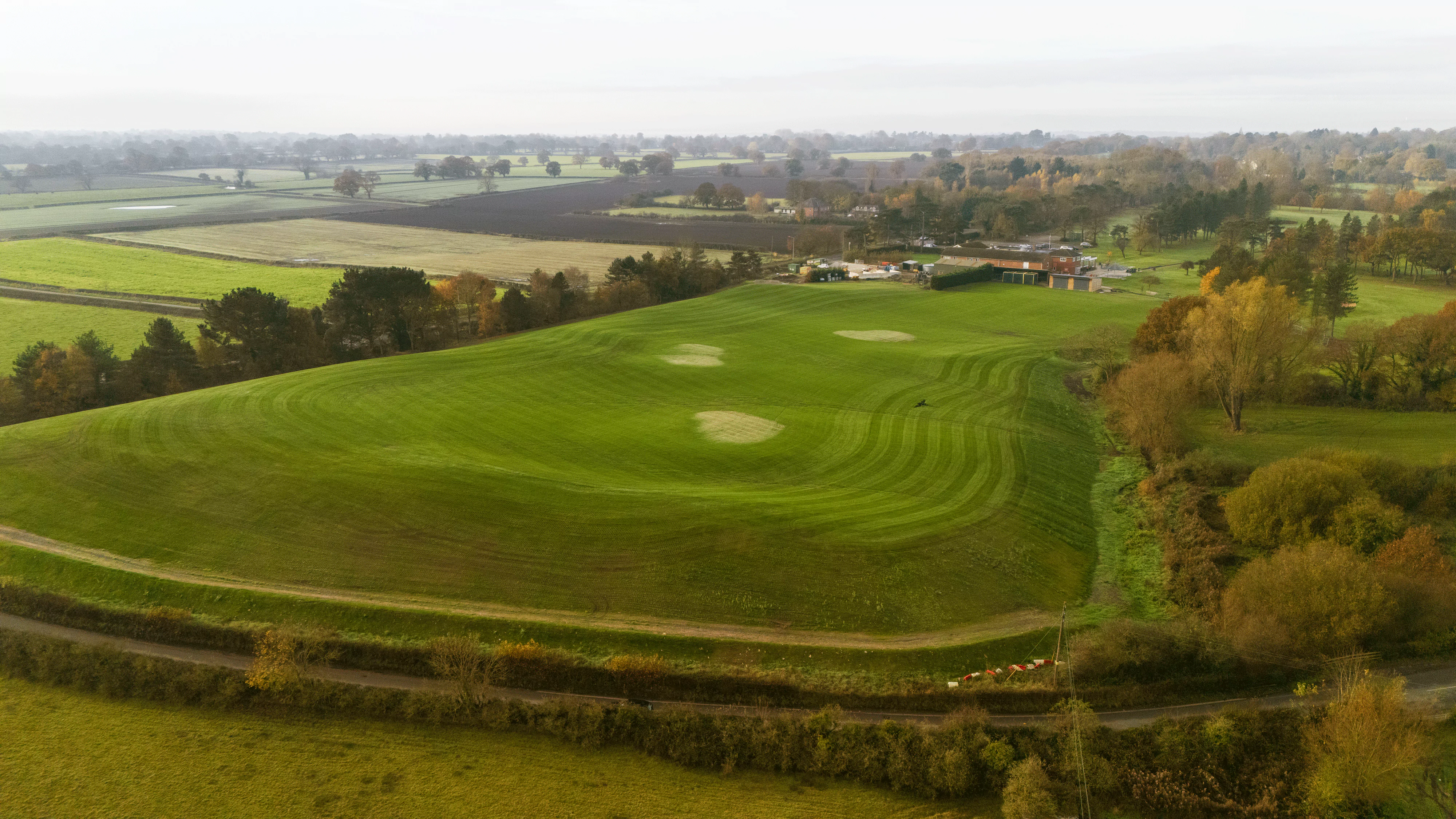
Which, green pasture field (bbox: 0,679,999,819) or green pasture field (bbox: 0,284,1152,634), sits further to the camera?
green pasture field (bbox: 0,284,1152,634)

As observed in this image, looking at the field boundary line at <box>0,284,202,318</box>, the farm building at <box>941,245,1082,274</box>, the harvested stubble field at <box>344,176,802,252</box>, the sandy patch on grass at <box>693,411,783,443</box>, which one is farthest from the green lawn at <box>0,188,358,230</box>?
the sandy patch on grass at <box>693,411,783,443</box>

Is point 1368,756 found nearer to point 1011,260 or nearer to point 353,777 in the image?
point 353,777

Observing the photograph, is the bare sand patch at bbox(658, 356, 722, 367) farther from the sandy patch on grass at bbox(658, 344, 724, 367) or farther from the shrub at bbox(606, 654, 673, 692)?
the shrub at bbox(606, 654, 673, 692)

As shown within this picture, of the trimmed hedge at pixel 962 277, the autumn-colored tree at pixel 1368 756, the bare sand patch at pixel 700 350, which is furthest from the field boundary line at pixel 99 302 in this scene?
the autumn-colored tree at pixel 1368 756

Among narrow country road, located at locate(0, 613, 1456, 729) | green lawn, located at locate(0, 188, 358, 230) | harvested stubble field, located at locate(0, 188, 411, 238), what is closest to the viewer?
narrow country road, located at locate(0, 613, 1456, 729)

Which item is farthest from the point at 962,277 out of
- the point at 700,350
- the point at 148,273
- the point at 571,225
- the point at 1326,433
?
the point at 148,273

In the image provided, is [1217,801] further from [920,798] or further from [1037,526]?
[1037,526]

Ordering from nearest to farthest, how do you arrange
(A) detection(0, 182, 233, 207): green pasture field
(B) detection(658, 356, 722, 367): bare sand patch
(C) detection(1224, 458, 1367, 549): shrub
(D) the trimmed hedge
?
1. (C) detection(1224, 458, 1367, 549): shrub
2. (B) detection(658, 356, 722, 367): bare sand patch
3. (D) the trimmed hedge
4. (A) detection(0, 182, 233, 207): green pasture field
